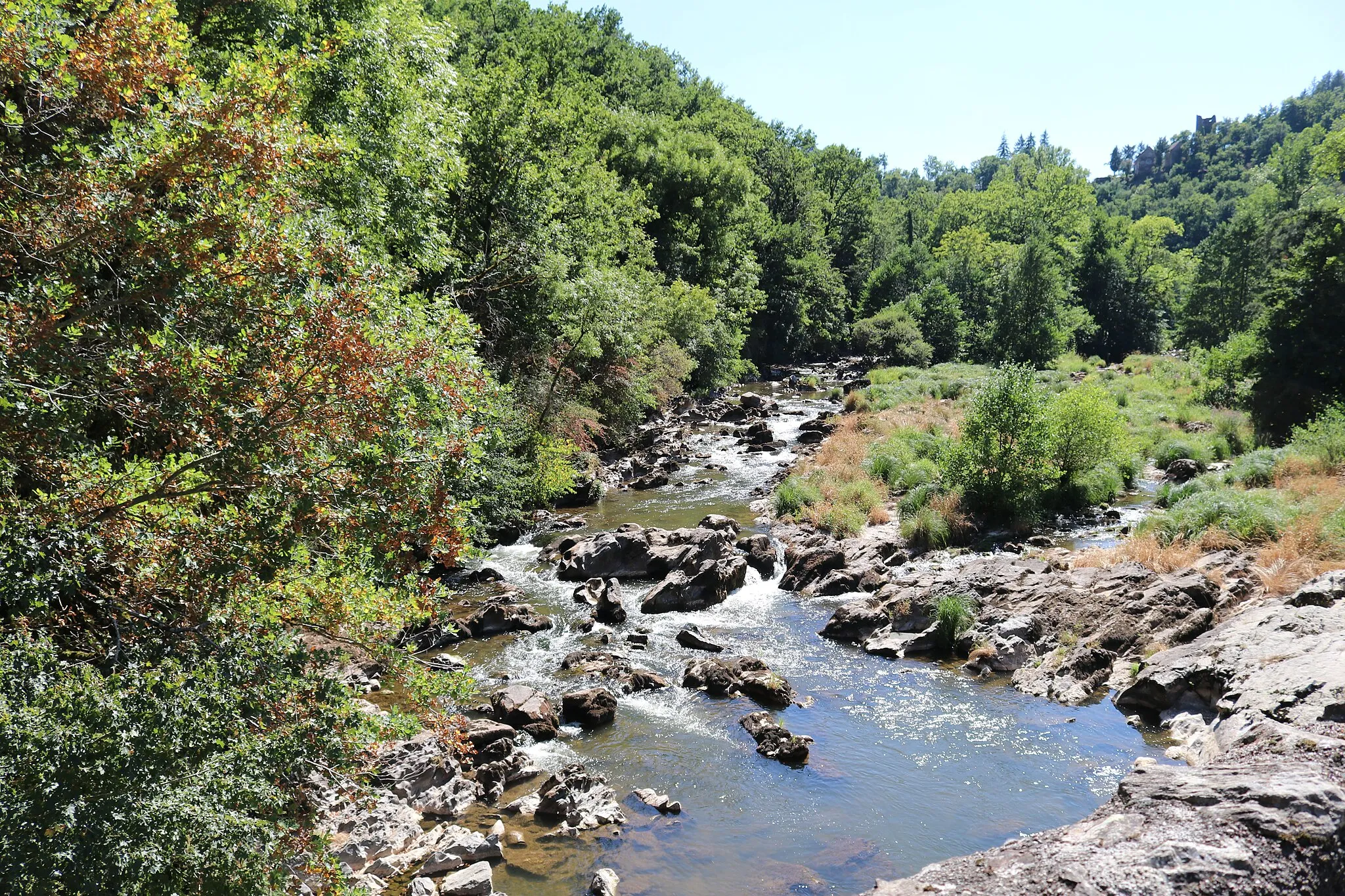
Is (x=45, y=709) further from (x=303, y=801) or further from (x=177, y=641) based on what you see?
(x=303, y=801)

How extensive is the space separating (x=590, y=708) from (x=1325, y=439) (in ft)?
69.6

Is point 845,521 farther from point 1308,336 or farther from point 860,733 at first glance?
point 1308,336

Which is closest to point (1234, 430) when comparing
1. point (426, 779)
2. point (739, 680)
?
point (739, 680)

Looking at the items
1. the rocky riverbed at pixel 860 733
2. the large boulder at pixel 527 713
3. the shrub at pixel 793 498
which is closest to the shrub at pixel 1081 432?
the rocky riverbed at pixel 860 733

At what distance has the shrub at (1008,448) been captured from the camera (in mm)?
23250

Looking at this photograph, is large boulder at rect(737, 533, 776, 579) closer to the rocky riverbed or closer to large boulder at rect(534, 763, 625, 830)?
the rocky riverbed

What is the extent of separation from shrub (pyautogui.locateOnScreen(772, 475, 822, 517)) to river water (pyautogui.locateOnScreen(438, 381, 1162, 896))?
7678mm

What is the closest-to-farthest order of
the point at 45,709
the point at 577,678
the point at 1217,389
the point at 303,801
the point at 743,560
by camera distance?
1. the point at 45,709
2. the point at 303,801
3. the point at 577,678
4. the point at 743,560
5. the point at 1217,389

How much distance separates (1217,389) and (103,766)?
44.0 m

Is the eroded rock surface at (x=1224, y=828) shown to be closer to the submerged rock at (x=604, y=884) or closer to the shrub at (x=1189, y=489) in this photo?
the submerged rock at (x=604, y=884)

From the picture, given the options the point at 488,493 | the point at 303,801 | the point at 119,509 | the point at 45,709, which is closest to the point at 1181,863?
the point at 303,801

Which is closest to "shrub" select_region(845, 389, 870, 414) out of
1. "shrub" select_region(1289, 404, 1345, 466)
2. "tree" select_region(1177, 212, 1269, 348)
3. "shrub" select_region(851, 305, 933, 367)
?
"shrub" select_region(1289, 404, 1345, 466)

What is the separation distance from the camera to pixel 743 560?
21.2 meters

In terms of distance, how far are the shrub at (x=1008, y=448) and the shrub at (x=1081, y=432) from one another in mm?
1002
